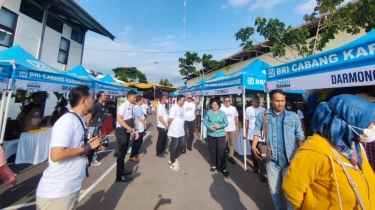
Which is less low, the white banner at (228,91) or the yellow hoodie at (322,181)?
the white banner at (228,91)

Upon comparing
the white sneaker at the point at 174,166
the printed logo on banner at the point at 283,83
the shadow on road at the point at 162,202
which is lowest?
the shadow on road at the point at 162,202

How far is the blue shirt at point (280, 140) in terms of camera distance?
2172mm

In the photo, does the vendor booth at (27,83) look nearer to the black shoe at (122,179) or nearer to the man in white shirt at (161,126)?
the black shoe at (122,179)

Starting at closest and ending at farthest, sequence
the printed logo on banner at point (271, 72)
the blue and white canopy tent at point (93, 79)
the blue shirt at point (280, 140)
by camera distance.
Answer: the blue shirt at point (280, 140) < the printed logo on banner at point (271, 72) < the blue and white canopy tent at point (93, 79)

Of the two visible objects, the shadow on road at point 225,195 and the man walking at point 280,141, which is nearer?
the man walking at point 280,141

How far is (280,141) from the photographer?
7.36ft

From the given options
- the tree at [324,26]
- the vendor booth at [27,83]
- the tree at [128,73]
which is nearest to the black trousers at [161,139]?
the vendor booth at [27,83]

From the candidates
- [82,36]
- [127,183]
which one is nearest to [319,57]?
[127,183]

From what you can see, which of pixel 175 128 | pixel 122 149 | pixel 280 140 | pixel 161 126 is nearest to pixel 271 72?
pixel 280 140

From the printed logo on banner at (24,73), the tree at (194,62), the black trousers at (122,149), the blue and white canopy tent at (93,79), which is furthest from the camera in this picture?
the tree at (194,62)

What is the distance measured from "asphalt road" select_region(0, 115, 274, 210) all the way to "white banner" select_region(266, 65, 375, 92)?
2.10 metres

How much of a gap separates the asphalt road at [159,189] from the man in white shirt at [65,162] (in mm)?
1577

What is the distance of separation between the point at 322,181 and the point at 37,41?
12484 millimetres

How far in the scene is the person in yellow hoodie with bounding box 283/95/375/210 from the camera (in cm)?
108
